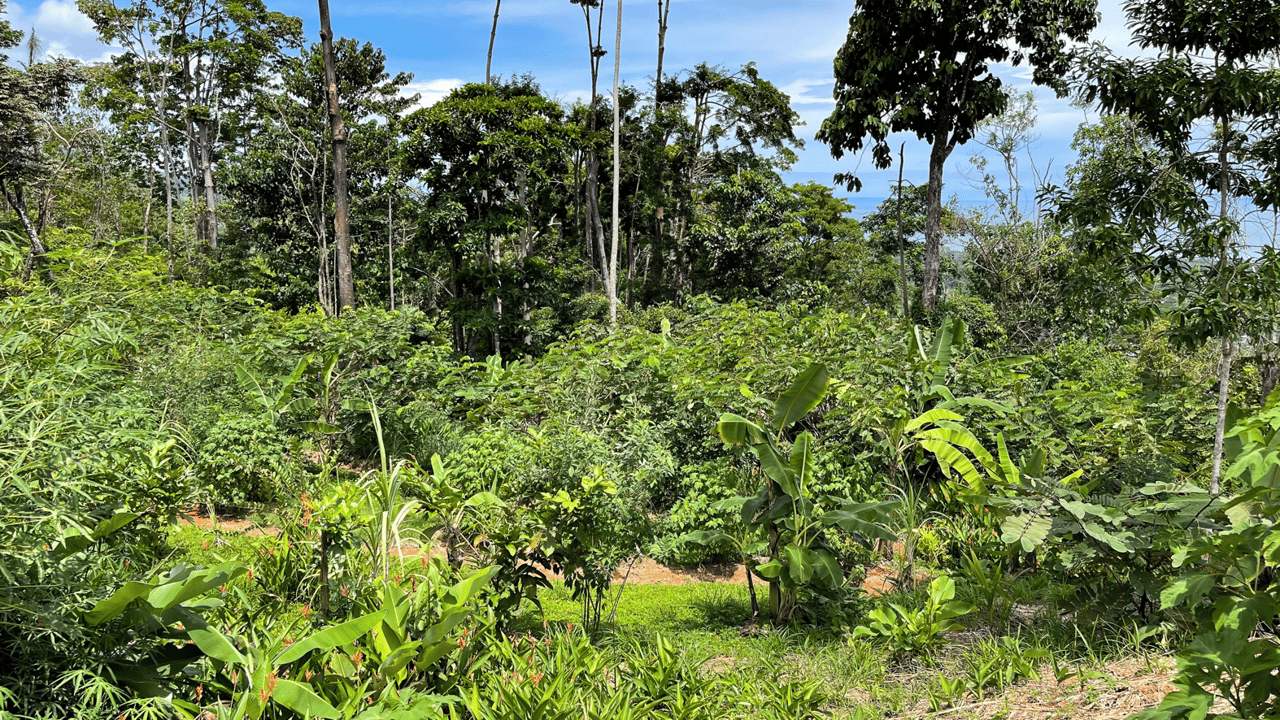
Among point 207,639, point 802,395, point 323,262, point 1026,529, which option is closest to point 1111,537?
point 1026,529

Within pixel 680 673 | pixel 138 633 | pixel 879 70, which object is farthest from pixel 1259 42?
pixel 879 70

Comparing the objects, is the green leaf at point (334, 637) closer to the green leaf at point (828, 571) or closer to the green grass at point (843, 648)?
the green grass at point (843, 648)

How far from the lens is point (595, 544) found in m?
3.80

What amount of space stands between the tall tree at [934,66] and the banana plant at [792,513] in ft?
34.0

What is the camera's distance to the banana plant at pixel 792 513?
4.09 meters

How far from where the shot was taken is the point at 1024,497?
3717 millimetres

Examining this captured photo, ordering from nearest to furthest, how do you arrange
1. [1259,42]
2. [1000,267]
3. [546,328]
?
[1259,42]
[1000,267]
[546,328]

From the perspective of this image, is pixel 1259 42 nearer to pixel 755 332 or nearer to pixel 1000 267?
pixel 755 332

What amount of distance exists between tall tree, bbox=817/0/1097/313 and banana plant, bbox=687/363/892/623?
34.0 feet

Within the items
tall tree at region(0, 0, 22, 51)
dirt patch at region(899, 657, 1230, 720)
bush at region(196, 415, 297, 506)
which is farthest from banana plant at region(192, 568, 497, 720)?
tall tree at region(0, 0, 22, 51)

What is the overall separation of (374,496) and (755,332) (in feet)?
15.7

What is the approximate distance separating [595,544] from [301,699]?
1606 millimetres

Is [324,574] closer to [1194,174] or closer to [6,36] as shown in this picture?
[1194,174]

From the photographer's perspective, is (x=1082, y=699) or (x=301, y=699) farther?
(x=1082, y=699)
